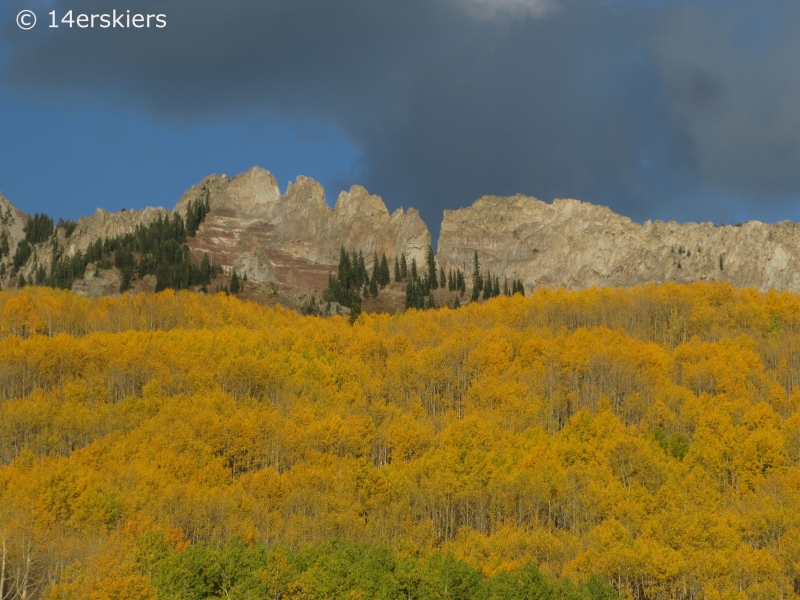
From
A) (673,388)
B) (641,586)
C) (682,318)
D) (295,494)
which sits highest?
(682,318)

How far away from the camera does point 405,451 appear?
9631cm

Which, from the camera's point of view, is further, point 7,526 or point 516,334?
point 516,334

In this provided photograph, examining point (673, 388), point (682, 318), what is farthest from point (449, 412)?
point (682, 318)

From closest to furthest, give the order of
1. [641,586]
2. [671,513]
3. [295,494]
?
[641,586]
[671,513]
[295,494]

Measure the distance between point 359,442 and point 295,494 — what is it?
62.7ft

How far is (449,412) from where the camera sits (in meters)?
111

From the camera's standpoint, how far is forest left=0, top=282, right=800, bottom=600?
5816 cm

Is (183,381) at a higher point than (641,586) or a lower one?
higher

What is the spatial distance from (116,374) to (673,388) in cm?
7530

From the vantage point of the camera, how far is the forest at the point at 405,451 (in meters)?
58.2

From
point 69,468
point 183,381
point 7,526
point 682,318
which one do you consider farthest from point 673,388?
point 7,526

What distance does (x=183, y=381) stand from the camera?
4513 inches

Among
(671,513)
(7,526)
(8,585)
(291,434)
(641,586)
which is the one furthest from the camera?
(291,434)

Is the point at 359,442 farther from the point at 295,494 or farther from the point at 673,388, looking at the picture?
the point at 673,388
